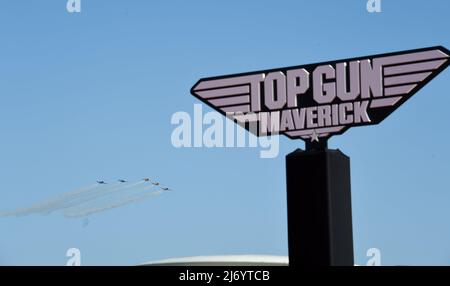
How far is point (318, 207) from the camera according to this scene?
34844 millimetres

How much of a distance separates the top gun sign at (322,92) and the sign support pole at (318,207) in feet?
3.76

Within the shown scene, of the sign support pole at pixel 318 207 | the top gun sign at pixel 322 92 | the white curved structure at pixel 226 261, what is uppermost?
the top gun sign at pixel 322 92

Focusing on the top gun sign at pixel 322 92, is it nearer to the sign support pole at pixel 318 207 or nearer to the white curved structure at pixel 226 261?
the sign support pole at pixel 318 207

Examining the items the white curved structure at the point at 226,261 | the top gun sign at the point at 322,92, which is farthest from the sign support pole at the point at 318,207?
the white curved structure at the point at 226,261

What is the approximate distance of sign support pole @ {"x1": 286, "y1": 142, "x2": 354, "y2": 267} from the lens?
114 ft

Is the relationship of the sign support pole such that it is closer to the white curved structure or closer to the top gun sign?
the top gun sign

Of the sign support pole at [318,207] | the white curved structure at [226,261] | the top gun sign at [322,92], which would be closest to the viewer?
the top gun sign at [322,92]

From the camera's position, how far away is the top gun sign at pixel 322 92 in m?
34.0

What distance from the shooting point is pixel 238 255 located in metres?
65.9

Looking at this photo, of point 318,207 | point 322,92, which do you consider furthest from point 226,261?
point 322,92

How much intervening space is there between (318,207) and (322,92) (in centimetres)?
514
